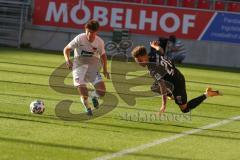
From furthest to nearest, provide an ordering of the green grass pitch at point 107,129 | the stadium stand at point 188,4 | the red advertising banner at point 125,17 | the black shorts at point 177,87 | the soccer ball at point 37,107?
the stadium stand at point 188,4, the red advertising banner at point 125,17, the black shorts at point 177,87, the soccer ball at point 37,107, the green grass pitch at point 107,129

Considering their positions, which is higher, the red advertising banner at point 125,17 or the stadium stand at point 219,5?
the stadium stand at point 219,5

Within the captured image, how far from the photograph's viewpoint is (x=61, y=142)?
30.8 feet

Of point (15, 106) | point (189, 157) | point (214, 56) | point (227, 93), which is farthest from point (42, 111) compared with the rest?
point (214, 56)

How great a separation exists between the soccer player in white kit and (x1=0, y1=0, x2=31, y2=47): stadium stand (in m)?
19.7

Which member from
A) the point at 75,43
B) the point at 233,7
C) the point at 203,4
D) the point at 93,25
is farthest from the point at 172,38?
the point at 93,25

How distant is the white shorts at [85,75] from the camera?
41.4 ft

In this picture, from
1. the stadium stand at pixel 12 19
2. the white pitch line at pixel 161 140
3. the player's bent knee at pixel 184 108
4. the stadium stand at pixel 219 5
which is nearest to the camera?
the white pitch line at pixel 161 140

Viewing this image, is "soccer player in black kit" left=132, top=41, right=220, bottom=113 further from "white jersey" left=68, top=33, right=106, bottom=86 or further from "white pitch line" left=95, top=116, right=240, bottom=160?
"white jersey" left=68, top=33, right=106, bottom=86

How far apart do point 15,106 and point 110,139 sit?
11.2ft

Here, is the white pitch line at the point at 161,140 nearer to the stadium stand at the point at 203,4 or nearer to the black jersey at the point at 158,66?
the black jersey at the point at 158,66

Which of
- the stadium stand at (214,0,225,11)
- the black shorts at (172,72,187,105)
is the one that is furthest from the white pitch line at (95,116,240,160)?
the stadium stand at (214,0,225,11)

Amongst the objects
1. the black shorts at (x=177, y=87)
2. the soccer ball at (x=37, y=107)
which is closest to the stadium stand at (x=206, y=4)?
the black shorts at (x=177, y=87)

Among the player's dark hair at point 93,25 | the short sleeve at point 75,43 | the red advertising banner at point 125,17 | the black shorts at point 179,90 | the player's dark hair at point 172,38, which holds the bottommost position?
the player's dark hair at point 172,38

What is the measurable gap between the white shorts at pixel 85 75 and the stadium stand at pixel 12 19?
19.7 metres
